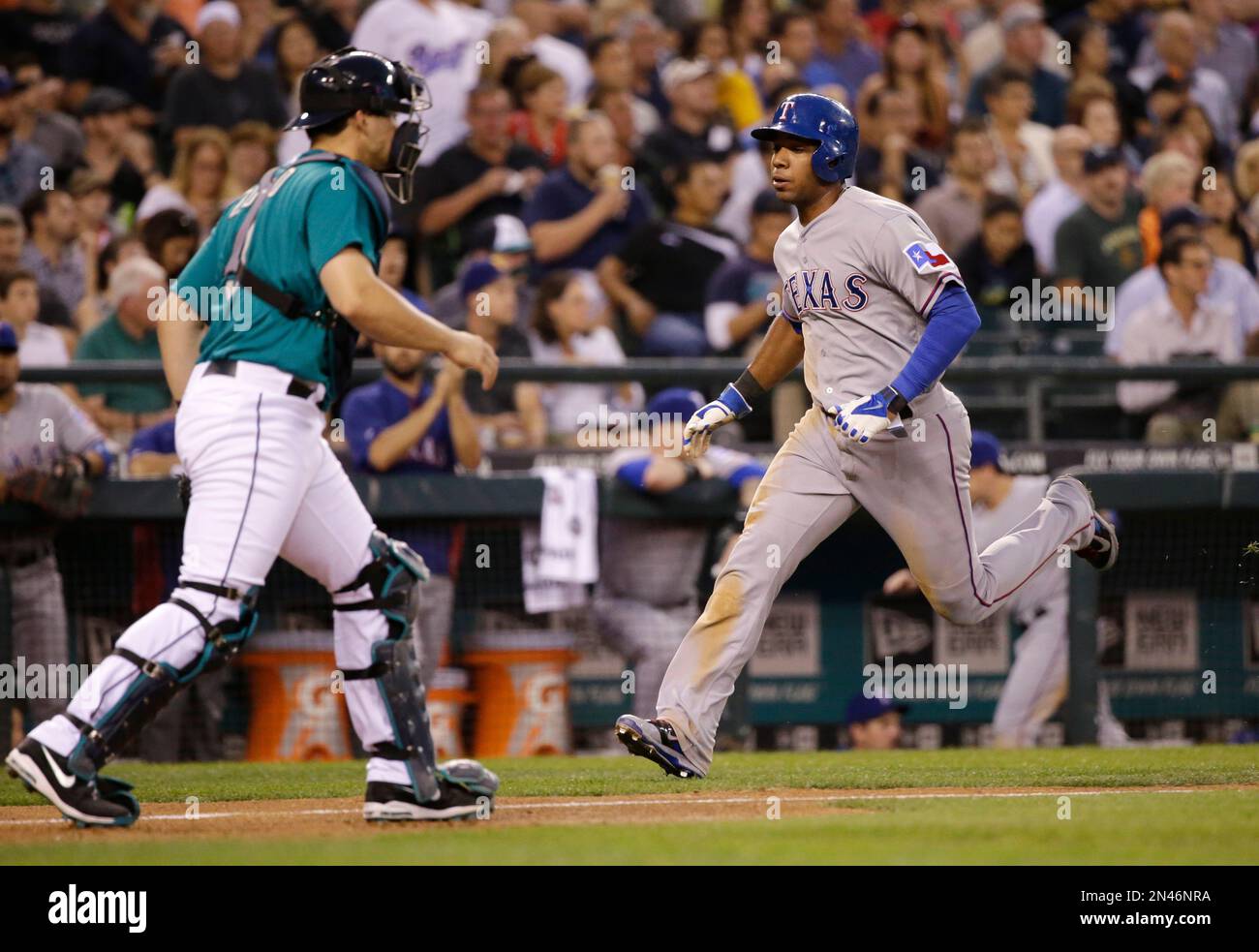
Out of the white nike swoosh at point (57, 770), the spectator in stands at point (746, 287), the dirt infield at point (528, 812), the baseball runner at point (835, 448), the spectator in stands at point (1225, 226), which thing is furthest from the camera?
the spectator in stands at point (1225, 226)

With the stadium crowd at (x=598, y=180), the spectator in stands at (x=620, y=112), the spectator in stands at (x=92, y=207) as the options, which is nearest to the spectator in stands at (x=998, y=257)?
the stadium crowd at (x=598, y=180)

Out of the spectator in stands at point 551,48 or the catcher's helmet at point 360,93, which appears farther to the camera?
the spectator in stands at point 551,48

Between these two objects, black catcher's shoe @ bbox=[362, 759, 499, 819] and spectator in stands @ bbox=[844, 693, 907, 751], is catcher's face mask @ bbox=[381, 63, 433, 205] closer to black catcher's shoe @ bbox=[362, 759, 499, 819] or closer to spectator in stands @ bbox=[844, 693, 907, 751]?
black catcher's shoe @ bbox=[362, 759, 499, 819]

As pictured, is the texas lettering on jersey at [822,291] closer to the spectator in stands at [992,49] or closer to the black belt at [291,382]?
the black belt at [291,382]

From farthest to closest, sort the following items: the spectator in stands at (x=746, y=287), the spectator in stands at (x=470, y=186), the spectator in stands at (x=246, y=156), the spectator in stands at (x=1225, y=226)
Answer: the spectator in stands at (x=1225, y=226) < the spectator in stands at (x=470, y=186) < the spectator in stands at (x=246, y=156) < the spectator in stands at (x=746, y=287)

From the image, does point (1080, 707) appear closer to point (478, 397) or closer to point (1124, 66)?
point (478, 397)

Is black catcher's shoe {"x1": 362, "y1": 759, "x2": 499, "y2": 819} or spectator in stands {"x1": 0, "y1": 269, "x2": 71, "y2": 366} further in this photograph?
spectator in stands {"x1": 0, "y1": 269, "x2": 71, "y2": 366}

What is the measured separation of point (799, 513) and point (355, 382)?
12.3ft

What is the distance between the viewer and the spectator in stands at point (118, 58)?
12.0 metres

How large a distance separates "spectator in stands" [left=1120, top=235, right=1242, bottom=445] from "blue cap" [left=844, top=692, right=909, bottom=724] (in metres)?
2.20

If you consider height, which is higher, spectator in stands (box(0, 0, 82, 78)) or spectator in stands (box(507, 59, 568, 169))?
spectator in stands (box(0, 0, 82, 78))

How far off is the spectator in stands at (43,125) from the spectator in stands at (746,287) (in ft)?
13.3

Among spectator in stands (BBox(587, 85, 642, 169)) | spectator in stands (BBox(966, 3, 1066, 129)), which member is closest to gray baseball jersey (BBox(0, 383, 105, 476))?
spectator in stands (BBox(587, 85, 642, 169))

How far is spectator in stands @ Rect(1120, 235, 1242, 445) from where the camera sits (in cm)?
988
